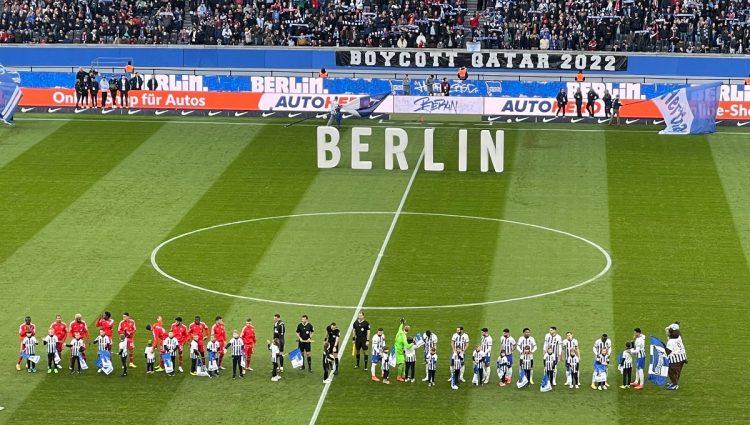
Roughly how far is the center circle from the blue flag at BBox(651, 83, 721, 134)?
53.2ft

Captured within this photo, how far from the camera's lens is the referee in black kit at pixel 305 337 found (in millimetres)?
32281

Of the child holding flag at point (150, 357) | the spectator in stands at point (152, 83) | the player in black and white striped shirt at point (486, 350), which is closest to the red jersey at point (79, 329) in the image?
the child holding flag at point (150, 357)

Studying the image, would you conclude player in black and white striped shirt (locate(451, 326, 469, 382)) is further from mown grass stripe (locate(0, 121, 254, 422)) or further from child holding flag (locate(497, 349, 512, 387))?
mown grass stripe (locate(0, 121, 254, 422))

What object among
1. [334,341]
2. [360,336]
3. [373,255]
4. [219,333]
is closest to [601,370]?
[360,336]

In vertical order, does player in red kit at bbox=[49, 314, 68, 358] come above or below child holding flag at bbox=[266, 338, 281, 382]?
above

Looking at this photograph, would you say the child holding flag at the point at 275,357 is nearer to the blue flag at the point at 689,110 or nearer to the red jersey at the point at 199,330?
the red jersey at the point at 199,330

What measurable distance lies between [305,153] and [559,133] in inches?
468

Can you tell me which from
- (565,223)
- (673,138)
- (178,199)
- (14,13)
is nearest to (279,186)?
(178,199)

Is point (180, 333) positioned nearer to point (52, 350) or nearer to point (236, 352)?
point (236, 352)

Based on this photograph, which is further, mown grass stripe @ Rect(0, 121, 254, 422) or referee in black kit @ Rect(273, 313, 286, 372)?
referee in black kit @ Rect(273, 313, 286, 372)

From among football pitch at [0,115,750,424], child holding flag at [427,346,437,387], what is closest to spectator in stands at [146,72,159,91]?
football pitch at [0,115,750,424]

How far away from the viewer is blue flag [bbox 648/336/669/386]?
31.3 metres

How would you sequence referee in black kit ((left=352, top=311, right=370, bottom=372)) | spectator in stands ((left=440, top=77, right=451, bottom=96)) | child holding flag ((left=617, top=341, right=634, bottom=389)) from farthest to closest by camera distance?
spectator in stands ((left=440, top=77, right=451, bottom=96)) → referee in black kit ((left=352, top=311, right=370, bottom=372)) → child holding flag ((left=617, top=341, right=634, bottom=389))

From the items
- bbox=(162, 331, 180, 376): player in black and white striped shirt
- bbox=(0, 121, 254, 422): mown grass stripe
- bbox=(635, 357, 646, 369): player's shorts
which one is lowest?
bbox=(635, 357, 646, 369): player's shorts
